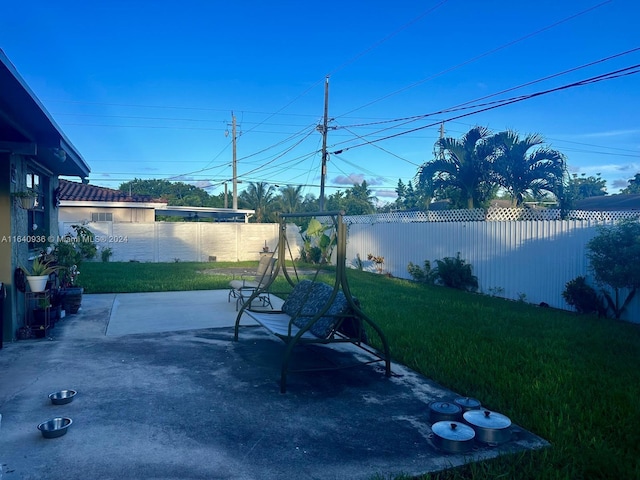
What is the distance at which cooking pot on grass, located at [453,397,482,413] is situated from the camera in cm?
439

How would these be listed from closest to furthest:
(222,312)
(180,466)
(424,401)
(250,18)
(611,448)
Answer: (180,466), (611,448), (424,401), (222,312), (250,18)

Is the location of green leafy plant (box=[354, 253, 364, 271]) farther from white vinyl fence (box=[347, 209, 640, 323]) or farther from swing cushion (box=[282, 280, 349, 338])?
swing cushion (box=[282, 280, 349, 338])

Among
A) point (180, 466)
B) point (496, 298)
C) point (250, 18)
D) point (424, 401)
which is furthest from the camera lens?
point (250, 18)

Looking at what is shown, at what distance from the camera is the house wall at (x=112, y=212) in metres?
22.7

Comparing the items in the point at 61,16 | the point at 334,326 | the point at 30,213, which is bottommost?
the point at 334,326

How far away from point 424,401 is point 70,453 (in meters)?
3.12

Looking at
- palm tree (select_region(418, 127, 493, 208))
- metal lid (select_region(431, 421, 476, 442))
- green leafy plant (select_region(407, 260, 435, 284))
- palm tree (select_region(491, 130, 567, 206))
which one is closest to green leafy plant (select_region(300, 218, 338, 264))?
green leafy plant (select_region(407, 260, 435, 284))

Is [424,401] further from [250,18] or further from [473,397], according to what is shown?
[250,18]

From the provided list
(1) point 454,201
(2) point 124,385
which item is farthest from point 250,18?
(2) point 124,385

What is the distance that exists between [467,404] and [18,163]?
7.20 meters

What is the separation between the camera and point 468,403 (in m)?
4.43

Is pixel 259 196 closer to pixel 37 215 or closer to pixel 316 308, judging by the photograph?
pixel 37 215

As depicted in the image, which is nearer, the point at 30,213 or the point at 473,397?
the point at 473,397

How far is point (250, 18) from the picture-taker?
48.4 feet
